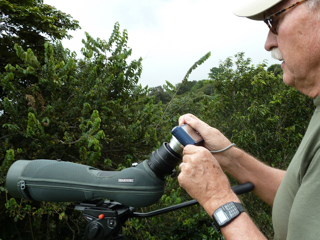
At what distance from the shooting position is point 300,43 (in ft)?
3.62

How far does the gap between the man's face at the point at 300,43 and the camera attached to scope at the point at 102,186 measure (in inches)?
23.7

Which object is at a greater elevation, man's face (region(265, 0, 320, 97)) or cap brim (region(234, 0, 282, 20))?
cap brim (region(234, 0, 282, 20))

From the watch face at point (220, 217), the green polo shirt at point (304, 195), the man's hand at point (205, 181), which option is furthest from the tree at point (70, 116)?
the green polo shirt at point (304, 195)

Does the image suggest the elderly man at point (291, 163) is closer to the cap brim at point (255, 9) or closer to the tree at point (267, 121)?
the cap brim at point (255, 9)

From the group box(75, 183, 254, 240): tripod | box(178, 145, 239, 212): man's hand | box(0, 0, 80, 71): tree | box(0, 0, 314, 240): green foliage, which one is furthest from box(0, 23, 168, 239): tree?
box(178, 145, 239, 212): man's hand

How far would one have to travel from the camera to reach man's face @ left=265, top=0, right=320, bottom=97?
41.6 inches

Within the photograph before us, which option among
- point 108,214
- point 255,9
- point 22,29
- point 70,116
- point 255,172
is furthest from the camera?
point 22,29

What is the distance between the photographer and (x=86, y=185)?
4.47ft

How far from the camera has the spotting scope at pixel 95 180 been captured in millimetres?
1363

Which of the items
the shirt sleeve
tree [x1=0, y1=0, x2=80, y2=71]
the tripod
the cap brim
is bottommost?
the tripod

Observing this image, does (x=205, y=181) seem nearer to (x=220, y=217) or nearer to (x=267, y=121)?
(x=220, y=217)

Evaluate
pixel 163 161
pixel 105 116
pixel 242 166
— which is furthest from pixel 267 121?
pixel 163 161

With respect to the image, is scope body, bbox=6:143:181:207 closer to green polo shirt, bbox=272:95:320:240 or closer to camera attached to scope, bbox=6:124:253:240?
camera attached to scope, bbox=6:124:253:240

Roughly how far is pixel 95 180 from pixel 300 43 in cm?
118
